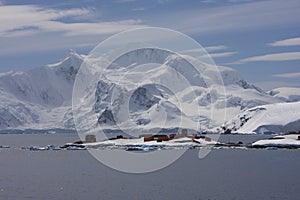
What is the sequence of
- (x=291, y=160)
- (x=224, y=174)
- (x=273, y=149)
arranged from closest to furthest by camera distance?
(x=224, y=174), (x=291, y=160), (x=273, y=149)

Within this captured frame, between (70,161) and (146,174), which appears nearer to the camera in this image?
(146,174)

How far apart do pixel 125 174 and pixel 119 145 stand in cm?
8578

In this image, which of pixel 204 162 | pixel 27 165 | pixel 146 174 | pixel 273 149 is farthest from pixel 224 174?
pixel 273 149

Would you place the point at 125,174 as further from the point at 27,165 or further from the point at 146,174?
the point at 27,165

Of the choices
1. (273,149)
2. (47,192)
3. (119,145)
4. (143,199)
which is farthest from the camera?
(119,145)

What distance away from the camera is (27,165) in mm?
128000

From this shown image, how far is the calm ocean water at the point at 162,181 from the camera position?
3034 inches

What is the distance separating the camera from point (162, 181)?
92750mm

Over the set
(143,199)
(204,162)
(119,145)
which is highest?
(119,145)

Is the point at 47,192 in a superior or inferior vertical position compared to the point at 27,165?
inferior

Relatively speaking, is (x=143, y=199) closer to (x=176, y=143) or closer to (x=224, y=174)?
(x=224, y=174)

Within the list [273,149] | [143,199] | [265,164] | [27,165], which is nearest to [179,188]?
[143,199]

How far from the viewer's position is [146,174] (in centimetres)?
10681

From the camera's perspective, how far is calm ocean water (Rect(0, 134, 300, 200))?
3034 inches
